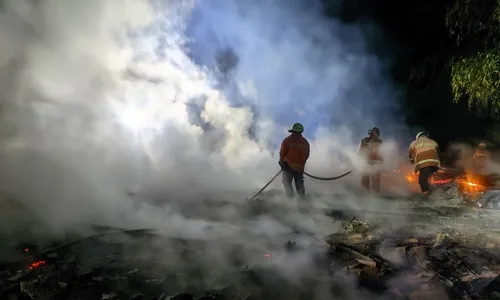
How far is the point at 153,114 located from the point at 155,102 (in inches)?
12.2

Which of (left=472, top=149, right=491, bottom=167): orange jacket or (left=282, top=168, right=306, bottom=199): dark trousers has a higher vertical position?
(left=472, top=149, right=491, bottom=167): orange jacket

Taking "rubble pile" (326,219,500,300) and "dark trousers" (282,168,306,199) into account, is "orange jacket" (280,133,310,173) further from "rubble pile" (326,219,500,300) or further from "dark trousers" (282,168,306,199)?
"rubble pile" (326,219,500,300)

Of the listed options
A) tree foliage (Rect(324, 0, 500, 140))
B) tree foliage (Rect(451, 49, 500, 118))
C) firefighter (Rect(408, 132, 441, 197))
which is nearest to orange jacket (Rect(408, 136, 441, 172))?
firefighter (Rect(408, 132, 441, 197))

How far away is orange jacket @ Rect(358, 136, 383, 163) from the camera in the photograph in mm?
9125

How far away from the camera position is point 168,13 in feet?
29.2

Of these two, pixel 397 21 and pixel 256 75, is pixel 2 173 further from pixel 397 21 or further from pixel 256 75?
pixel 397 21

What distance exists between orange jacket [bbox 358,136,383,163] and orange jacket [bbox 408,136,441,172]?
1425 mm

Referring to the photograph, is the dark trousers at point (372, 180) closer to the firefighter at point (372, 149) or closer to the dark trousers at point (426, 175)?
the firefighter at point (372, 149)

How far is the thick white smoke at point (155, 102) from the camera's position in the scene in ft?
18.9

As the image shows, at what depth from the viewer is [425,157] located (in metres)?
7.58

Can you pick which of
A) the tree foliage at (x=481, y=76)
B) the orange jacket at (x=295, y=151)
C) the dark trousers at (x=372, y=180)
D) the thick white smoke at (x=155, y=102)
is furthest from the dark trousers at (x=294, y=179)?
the tree foliage at (x=481, y=76)

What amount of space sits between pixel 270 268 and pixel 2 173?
14.0 feet

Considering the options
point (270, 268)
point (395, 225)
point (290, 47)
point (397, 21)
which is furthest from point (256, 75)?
point (270, 268)

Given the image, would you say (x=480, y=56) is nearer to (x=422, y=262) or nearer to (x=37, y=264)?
(x=422, y=262)
